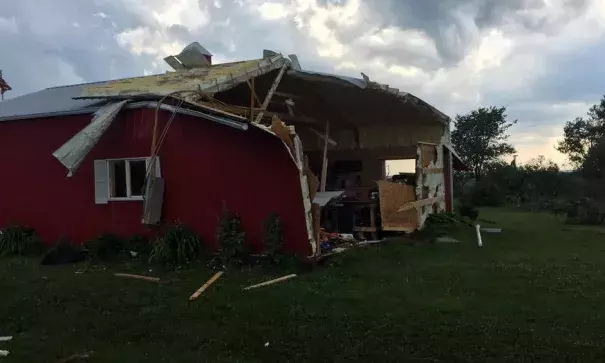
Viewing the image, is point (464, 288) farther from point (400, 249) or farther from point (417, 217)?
point (417, 217)

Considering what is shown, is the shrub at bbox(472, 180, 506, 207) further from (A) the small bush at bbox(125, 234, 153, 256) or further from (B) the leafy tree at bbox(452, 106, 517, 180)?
(A) the small bush at bbox(125, 234, 153, 256)

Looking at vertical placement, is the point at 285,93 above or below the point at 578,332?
above

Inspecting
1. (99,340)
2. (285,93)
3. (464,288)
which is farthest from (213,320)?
(285,93)

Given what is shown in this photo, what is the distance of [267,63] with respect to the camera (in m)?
13.3

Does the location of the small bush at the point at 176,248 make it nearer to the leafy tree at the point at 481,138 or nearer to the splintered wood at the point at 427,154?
the splintered wood at the point at 427,154

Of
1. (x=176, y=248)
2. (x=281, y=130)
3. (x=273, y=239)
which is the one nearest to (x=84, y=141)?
(x=176, y=248)

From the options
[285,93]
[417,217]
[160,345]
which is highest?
[285,93]

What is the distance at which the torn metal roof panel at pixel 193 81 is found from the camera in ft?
39.3

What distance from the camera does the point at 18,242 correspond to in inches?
508

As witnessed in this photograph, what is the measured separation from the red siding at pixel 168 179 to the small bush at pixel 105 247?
1.44 ft

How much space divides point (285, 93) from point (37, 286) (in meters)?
7.79

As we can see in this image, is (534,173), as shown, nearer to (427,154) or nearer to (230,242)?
(427,154)

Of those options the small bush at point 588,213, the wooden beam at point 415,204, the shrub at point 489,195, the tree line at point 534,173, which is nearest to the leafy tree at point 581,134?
the tree line at point 534,173

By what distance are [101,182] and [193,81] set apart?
120 inches
